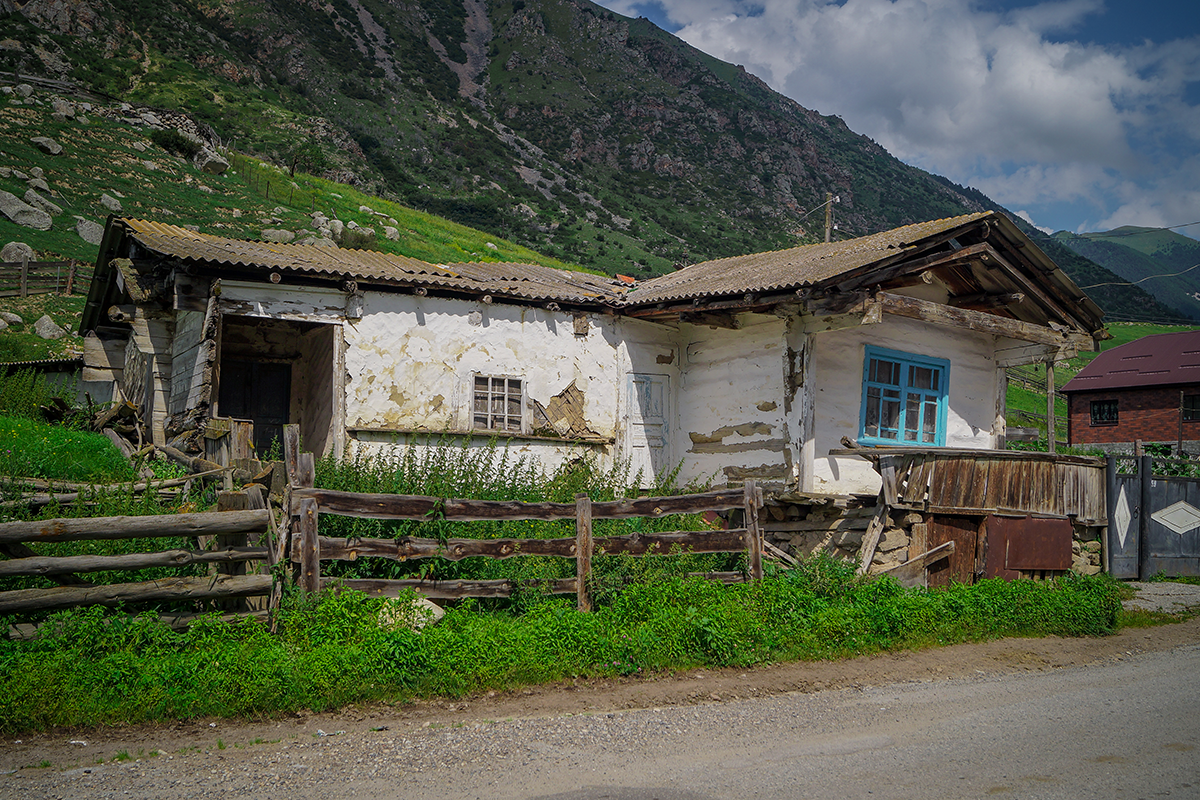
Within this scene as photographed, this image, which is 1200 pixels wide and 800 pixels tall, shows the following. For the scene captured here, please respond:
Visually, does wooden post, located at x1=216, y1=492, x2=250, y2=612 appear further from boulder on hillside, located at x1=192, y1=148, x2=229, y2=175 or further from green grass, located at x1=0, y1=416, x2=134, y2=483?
boulder on hillside, located at x1=192, y1=148, x2=229, y2=175

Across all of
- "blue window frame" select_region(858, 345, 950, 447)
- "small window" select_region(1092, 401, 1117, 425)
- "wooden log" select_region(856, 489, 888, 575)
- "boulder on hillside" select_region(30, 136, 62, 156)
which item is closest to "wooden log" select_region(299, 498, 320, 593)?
"wooden log" select_region(856, 489, 888, 575)

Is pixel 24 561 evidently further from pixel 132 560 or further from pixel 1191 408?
pixel 1191 408

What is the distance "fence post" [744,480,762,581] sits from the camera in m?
8.47

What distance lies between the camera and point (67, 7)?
176 ft

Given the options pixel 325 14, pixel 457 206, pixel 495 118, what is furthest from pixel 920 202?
pixel 325 14

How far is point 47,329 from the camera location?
67.9ft

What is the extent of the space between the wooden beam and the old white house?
0.12 ft

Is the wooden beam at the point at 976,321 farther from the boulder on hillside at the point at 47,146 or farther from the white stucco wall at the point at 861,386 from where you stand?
the boulder on hillside at the point at 47,146

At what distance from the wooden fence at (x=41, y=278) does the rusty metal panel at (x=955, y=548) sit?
2421 cm

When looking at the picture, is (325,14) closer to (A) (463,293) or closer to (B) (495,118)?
(B) (495,118)

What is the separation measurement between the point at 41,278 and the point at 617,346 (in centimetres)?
1950

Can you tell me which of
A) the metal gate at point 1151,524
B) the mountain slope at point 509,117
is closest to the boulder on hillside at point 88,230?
the mountain slope at point 509,117

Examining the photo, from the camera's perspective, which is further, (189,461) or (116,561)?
(189,461)

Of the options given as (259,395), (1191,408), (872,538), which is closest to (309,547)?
(872,538)
